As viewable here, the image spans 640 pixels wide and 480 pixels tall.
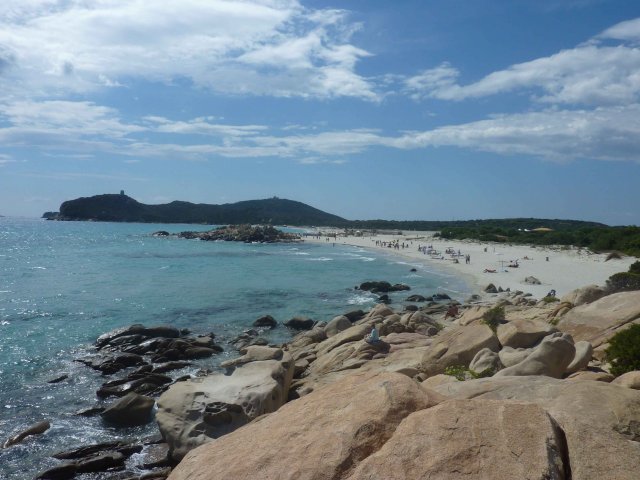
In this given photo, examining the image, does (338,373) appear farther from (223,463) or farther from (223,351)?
(223,463)

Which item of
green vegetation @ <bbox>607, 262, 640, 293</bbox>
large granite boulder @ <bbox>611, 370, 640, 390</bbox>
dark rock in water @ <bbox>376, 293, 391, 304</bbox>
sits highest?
green vegetation @ <bbox>607, 262, 640, 293</bbox>

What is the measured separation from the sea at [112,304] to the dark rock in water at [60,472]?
1.16ft

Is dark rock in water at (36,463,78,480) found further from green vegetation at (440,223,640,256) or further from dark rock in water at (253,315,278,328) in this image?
green vegetation at (440,223,640,256)

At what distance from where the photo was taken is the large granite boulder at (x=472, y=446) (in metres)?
4.37

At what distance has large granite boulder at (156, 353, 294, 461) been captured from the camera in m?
11.9

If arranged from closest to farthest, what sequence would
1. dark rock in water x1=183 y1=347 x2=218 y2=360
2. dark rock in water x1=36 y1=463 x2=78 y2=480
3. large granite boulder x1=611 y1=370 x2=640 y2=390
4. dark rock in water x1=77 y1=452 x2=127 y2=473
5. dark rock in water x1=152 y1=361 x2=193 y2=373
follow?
large granite boulder x1=611 y1=370 x2=640 y2=390 → dark rock in water x1=36 y1=463 x2=78 y2=480 → dark rock in water x1=77 y1=452 x2=127 y2=473 → dark rock in water x1=152 y1=361 x2=193 y2=373 → dark rock in water x1=183 y1=347 x2=218 y2=360

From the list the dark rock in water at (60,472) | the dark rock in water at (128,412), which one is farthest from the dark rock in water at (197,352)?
the dark rock in water at (60,472)

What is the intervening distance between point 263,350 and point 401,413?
520 inches

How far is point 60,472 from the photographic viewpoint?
1180cm

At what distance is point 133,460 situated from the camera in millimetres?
12438

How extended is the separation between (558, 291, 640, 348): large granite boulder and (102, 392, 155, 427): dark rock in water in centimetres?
1183

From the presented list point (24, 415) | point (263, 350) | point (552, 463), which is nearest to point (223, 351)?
point (263, 350)

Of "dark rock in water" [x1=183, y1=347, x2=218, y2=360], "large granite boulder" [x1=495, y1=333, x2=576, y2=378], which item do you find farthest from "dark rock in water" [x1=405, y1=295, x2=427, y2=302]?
"large granite boulder" [x1=495, y1=333, x2=576, y2=378]

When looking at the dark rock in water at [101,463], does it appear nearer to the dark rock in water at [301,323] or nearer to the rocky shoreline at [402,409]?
the rocky shoreline at [402,409]
